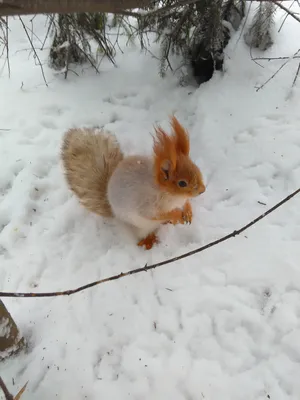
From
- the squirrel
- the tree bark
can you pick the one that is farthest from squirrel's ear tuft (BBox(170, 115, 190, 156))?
the tree bark

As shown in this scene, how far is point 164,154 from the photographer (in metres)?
1.92

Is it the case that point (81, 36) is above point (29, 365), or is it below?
above

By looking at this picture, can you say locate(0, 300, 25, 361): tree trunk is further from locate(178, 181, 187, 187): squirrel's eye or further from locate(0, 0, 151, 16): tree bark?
locate(0, 0, 151, 16): tree bark

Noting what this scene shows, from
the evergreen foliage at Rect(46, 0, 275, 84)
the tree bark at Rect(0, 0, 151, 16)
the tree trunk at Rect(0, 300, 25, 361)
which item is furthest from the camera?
the evergreen foliage at Rect(46, 0, 275, 84)

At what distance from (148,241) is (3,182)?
1285mm

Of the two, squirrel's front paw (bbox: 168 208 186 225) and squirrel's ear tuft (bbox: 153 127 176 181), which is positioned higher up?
squirrel's ear tuft (bbox: 153 127 176 181)

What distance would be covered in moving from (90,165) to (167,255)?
2.45 ft

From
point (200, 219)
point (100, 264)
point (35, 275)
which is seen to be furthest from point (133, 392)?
point (200, 219)

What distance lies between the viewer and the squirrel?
1.95 m

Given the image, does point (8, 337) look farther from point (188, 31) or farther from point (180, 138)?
point (188, 31)

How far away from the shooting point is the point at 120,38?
3908 mm

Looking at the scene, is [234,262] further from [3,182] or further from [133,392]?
[3,182]

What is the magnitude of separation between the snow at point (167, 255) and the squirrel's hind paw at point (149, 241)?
0.05m

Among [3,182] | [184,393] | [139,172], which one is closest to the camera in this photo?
[184,393]
